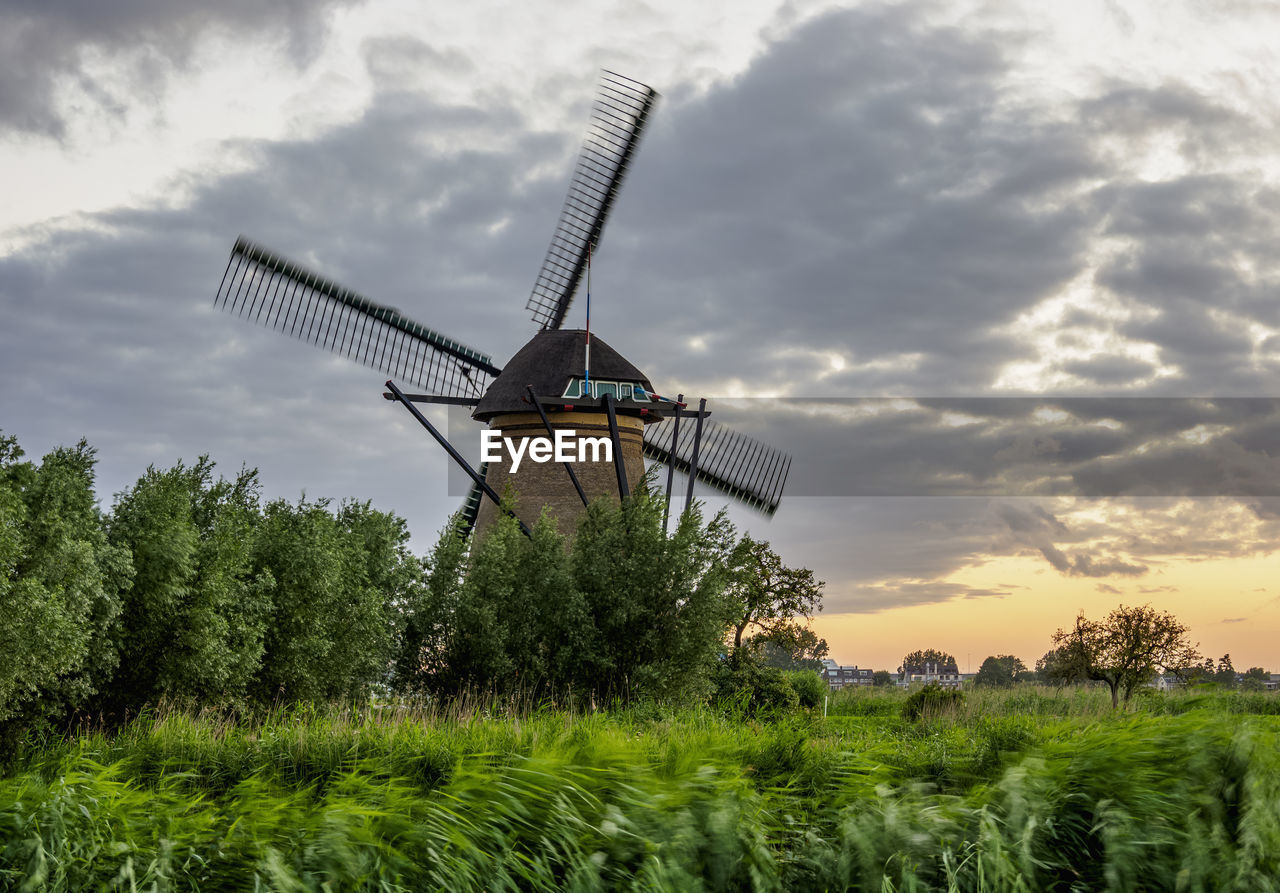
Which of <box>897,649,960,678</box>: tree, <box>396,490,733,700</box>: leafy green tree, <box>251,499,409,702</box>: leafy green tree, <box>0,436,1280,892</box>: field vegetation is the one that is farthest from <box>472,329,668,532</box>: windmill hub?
<box>897,649,960,678</box>: tree

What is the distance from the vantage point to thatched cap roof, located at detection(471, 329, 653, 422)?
29.6 metres

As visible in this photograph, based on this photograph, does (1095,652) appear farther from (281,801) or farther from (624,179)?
(281,801)

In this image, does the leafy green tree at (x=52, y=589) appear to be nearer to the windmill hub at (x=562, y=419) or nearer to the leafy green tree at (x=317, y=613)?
the leafy green tree at (x=317, y=613)

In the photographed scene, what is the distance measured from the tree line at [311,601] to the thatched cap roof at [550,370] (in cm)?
351

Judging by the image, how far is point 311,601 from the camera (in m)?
23.4

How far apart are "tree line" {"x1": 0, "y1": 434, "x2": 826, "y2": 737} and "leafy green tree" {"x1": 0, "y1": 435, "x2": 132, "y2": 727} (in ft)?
0.12

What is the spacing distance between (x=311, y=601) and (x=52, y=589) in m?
6.12

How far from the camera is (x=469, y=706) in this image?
21.5 meters

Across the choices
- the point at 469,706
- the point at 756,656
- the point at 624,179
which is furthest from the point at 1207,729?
the point at 624,179

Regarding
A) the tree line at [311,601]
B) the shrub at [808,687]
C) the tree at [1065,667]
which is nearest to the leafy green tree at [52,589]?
the tree line at [311,601]

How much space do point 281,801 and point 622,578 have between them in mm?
16947

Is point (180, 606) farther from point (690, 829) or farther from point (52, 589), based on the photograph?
point (690, 829)

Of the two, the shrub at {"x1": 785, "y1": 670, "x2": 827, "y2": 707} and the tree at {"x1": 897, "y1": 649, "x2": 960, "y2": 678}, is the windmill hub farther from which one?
the tree at {"x1": 897, "y1": 649, "x2": 960, "y2": 678}

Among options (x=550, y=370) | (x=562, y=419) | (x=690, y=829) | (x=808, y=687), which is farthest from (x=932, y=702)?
(x=690, y=829)
